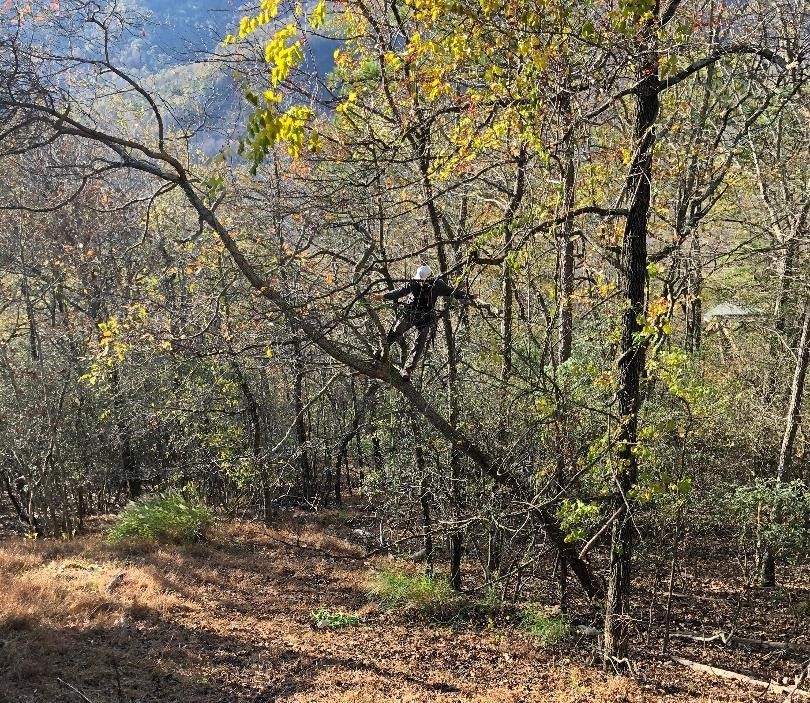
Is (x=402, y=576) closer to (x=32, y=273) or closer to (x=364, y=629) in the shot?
(x=364, y=629)

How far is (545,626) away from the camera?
7684 millimetres

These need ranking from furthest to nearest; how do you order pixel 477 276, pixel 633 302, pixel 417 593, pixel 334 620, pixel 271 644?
pixel 417 593, pixel 334 620, pixel 271 644, pixel 477 276, pixel 633 302

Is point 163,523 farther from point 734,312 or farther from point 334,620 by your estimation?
point 734,312

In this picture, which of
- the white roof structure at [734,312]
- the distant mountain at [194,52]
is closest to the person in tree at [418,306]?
the distant mountain at [194,52]

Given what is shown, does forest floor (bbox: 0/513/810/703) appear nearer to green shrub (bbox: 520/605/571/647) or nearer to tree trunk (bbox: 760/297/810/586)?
green shrub (bbox: 520/605/571/647)

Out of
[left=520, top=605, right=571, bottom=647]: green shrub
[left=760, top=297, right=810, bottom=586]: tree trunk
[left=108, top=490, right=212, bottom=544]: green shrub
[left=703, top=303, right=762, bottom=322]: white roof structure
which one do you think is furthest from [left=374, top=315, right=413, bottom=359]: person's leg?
[left=703, top=303, right=762, bottom=322]: white roof structure

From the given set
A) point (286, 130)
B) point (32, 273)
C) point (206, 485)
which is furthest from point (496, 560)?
point (32, 273)

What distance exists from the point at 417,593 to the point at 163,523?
18.1 ft

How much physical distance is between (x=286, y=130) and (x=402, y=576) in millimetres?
8102

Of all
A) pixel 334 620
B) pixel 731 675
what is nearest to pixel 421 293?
pixel 334 620

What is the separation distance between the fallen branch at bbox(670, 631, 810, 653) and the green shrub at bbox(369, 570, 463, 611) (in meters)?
3.12

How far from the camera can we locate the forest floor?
19.8ft

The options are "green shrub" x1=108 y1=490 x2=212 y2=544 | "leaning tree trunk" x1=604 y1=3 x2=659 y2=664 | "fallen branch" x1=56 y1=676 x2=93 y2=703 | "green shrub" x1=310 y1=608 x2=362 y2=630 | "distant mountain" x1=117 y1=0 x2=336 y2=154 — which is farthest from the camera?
"green shrub" x1=108 y1=490 x2=212 y2=544

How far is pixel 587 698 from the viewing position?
19.2ft
